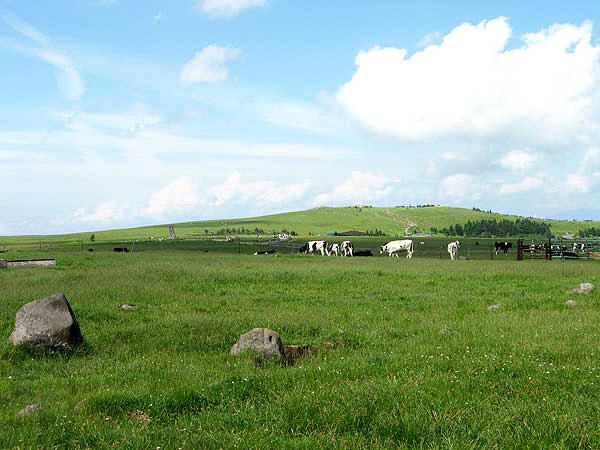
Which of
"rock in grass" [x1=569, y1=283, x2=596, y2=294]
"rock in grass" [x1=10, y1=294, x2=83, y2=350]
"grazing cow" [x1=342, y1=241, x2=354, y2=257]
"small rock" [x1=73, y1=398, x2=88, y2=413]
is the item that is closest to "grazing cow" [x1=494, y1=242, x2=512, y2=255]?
"grazing cow" [x1=342, y1=241, x2=354, y2=257]

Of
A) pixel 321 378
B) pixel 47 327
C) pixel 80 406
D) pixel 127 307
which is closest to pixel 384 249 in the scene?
pixel 127 307

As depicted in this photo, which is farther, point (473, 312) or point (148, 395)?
point (473, 312)

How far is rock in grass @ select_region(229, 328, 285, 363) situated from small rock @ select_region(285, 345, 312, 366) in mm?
294

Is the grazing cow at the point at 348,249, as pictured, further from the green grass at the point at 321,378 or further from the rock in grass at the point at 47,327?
the rock in grass at the point at 47,327

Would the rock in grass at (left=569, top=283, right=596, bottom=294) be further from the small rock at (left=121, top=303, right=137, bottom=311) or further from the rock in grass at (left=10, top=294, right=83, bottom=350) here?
the rock in grass at (left=10, top=294, right=83, bottom=350)

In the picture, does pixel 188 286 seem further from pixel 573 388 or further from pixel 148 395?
pixel 573 388

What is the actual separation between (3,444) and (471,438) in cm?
650

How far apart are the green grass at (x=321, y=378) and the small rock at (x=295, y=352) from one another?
0.43 m

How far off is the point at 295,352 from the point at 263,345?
112 centimetres

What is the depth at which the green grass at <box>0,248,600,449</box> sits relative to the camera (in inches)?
288

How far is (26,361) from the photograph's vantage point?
1269 cm

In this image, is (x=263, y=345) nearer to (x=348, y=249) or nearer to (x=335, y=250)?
(x=348, y=249)

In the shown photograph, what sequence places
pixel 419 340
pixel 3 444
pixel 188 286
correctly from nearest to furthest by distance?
pixel 3 444, pixel 419 340, pixel 188 286

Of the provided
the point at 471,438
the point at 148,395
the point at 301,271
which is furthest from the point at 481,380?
the point at 301,271
